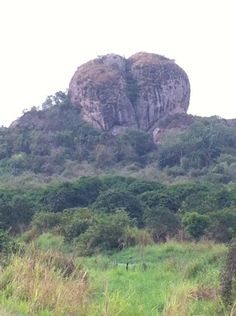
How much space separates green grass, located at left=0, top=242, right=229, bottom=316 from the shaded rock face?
42.7 metres

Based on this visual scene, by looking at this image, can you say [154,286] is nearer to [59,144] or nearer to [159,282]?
[159,282]

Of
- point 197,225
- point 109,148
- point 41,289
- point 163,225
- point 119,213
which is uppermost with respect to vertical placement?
point 109,148

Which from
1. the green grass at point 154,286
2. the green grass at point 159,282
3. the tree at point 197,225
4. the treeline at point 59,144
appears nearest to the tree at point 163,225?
the tree at point 197,225

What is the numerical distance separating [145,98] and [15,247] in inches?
2060

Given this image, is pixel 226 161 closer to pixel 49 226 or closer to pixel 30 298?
pixel 49 226

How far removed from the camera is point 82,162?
51938mm

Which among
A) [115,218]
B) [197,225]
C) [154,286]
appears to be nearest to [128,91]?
[115,218]

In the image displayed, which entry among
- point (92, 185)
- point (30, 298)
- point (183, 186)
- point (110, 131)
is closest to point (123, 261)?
point (30, 298)

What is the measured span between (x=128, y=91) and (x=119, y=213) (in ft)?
136

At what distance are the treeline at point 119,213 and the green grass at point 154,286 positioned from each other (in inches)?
53.5

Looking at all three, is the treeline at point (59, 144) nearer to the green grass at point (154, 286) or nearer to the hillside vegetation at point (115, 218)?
the hillside vegetation at point (115, 218)

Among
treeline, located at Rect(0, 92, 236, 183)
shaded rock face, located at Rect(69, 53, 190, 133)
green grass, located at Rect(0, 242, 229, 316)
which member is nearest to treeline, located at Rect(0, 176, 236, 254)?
green grass, located at Rect(0, 242, 229, 316)

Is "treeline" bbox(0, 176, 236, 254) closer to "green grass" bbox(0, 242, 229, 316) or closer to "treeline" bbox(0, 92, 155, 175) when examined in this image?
"green grass" bbox(0, 242, 229, 316)

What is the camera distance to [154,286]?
1120 cm
